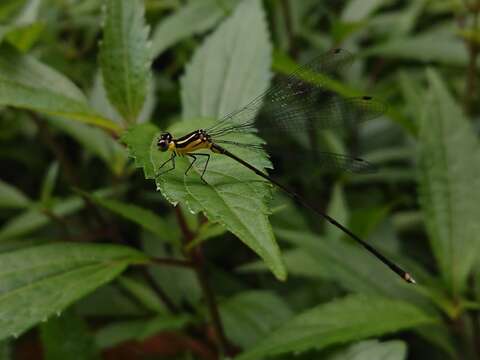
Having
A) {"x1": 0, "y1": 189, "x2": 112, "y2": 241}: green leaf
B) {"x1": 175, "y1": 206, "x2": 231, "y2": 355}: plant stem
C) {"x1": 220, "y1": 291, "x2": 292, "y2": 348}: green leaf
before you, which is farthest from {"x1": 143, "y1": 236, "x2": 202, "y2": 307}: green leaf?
{"x1": 175, "y1": 206, "x2": 231, "y2": 355}: plant stem

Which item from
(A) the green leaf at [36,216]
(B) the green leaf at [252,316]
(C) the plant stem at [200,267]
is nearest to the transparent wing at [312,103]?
(C) the plant stem at [200,267]

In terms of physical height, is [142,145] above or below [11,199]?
above

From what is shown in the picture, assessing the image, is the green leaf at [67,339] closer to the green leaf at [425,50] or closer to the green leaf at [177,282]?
the green leaf at [177,282]

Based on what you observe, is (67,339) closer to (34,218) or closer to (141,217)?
(141,217)

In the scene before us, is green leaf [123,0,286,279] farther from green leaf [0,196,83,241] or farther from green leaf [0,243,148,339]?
green leaf [0,196,83,241]

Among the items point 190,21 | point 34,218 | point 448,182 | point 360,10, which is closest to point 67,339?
point 34,218
